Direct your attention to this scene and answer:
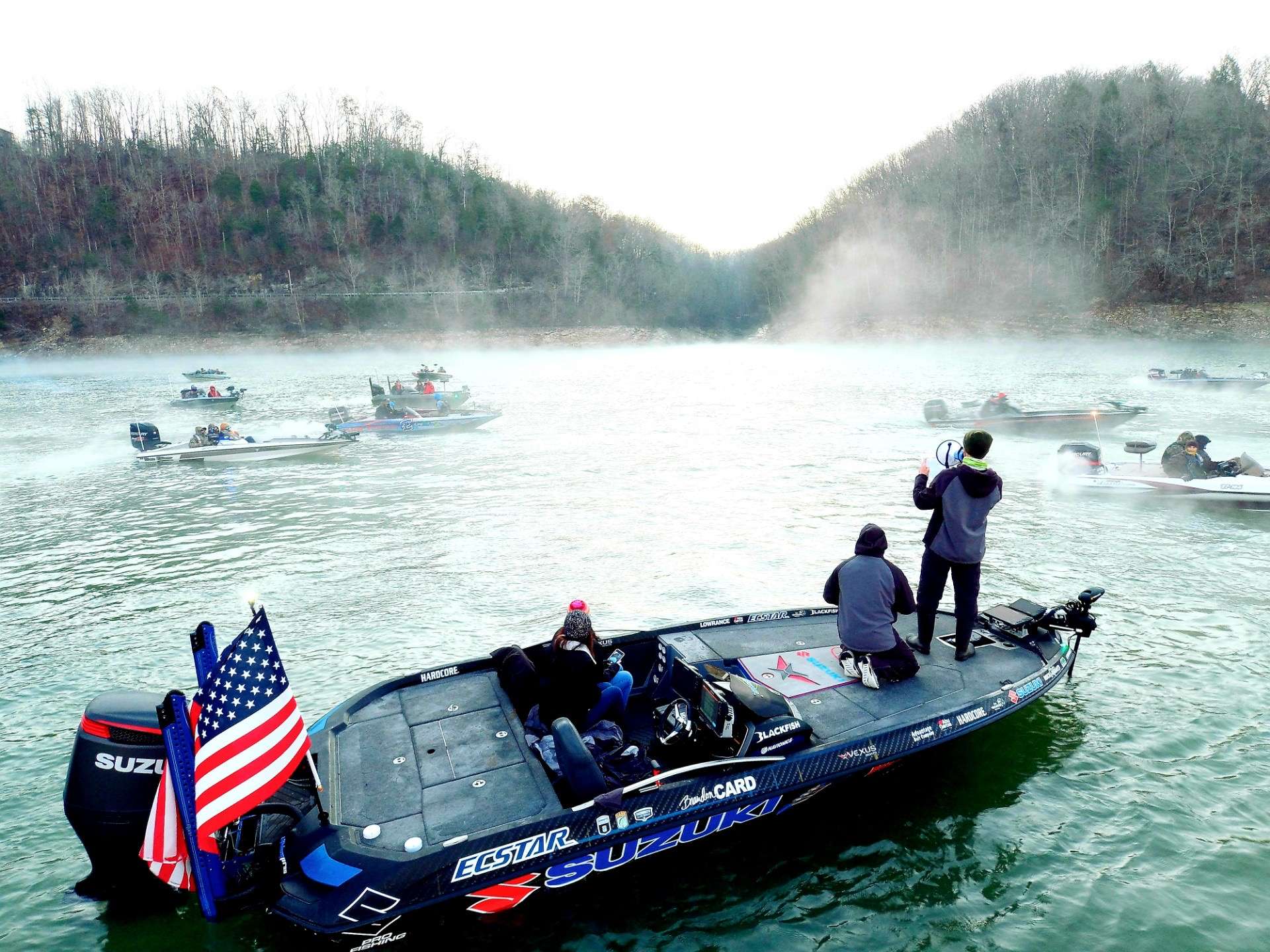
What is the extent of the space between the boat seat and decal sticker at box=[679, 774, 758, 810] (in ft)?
1.97

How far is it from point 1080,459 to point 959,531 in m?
13.5

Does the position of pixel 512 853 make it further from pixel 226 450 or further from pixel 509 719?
pixel 226 450

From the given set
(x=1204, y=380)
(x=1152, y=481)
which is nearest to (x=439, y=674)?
(x=1152, y=481)

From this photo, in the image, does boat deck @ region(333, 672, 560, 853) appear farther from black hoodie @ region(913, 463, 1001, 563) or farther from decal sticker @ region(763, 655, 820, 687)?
black hoodie @ region(913, 463, 1001, 563)

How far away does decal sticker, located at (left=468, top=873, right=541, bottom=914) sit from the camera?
5.06 metres

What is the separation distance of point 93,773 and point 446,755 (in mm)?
2358

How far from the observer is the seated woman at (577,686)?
6.46m

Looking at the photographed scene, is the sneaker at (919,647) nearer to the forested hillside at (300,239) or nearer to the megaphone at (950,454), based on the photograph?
the megaphone at (950,454)

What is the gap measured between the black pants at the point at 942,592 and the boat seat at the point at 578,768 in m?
3.74

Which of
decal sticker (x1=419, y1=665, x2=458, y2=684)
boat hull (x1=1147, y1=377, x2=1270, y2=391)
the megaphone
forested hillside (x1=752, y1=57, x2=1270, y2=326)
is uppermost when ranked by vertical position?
forested hillside (x1=752, y1=57, x2=1270, y2=326)

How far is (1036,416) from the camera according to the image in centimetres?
2717

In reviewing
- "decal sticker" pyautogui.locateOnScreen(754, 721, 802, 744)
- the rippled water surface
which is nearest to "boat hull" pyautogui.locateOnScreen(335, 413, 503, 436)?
the rippled water surface

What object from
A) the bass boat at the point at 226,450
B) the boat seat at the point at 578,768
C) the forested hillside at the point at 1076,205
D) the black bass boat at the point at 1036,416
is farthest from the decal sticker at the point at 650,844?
the forested hillside at the point at 1076,205

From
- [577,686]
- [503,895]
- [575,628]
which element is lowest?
[503,895]
